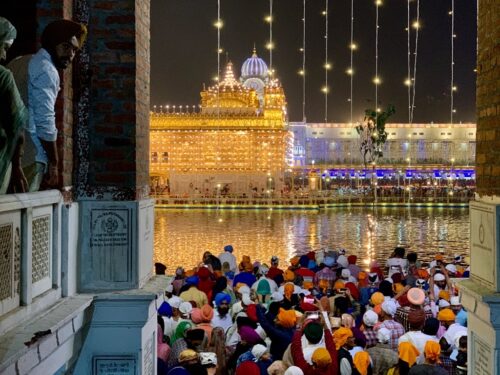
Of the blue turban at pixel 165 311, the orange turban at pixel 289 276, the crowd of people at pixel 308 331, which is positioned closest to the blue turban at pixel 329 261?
the orange turban at pixel 289 276

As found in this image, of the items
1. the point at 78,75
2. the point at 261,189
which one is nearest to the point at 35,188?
the point at 78,75

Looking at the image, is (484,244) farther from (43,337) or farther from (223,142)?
(223,142)

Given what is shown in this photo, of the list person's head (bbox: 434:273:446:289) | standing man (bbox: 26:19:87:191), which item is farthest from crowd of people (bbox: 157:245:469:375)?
standing man (bbox: 26:19:87:191)

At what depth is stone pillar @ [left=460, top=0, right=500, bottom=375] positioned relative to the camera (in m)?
5.24

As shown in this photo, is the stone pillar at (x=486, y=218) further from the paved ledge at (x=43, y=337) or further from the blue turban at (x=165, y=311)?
the blue turban at (x=165, y=311)

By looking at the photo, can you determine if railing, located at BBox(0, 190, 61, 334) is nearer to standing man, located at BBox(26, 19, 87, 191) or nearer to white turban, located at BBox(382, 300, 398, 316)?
standing man, located at BBox(26, 19, 87, 191)

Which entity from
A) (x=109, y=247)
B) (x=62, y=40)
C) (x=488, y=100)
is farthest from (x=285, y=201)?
(x=62, y=40)

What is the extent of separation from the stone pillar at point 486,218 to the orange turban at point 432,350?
2.22ft

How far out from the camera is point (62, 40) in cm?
491

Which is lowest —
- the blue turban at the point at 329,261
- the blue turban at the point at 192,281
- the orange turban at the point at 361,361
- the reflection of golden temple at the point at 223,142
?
the orange turban at the point at 361,361

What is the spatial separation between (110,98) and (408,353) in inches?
129

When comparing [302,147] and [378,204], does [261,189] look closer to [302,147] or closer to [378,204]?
[378,204]

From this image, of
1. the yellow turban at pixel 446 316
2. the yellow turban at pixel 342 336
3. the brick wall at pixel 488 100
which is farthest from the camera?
the yellow turban at pixel 446 316

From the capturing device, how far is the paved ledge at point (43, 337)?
11.4 ft
